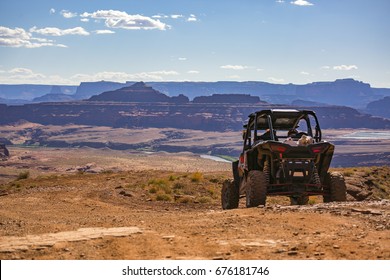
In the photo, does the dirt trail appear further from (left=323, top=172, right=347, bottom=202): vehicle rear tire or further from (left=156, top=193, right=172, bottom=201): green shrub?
(left=156, top=193, right=172, bottom=201): green shrub

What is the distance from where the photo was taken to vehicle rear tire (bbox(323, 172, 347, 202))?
13.9 m

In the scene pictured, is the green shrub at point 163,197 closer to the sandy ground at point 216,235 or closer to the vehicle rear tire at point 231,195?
the vehicle rear tire at point 231,195

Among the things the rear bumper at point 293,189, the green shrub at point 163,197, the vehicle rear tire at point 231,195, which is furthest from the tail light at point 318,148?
the green shrub at point 163,197

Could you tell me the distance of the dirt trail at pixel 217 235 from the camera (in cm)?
764

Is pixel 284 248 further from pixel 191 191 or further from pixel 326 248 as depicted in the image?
pixel 191 191

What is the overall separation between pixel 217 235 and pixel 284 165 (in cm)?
453

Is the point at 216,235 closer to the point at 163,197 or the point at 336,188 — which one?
the point at 336,188

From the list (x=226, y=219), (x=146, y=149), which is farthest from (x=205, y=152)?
(x=226, y=219)

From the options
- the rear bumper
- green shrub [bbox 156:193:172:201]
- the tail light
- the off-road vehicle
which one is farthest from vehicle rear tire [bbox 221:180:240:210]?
green shrub [bbox 156:193:172:201]

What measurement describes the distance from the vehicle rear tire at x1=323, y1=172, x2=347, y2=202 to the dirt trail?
1742 millimetres

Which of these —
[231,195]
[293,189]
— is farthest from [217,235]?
[231,195]

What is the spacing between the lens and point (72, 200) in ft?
59.4

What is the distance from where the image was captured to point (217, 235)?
889cm
